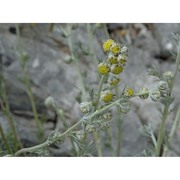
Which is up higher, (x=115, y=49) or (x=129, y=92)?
(x=115, y=49)

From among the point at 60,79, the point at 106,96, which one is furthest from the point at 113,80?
the point at 60,79

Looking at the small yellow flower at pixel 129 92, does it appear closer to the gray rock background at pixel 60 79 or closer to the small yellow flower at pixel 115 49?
the small yellow flower at pixel 115 49

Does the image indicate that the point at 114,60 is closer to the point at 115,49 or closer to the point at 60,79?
the point at 115,49

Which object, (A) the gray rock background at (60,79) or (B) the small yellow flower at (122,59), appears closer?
(B) the small yellow flower at (122,59)

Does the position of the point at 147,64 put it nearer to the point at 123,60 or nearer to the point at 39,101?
the point at 39,101

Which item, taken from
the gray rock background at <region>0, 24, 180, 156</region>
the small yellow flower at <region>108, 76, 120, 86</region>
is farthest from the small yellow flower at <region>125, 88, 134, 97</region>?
the gray rock background at <region>0, 24, 180, 156</region>

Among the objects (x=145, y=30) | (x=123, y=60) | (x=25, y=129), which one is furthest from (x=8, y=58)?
(x=123, y=60)

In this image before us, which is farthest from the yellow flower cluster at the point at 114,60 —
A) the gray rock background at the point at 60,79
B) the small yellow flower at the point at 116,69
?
the gray rock background at the point at 60,79

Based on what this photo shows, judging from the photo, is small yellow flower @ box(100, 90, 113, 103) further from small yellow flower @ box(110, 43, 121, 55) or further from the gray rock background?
the gray rock background
